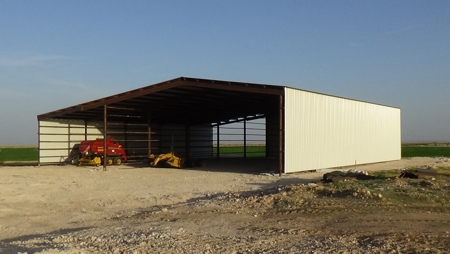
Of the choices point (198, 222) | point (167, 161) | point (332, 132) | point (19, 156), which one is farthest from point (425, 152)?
point (198, 222)

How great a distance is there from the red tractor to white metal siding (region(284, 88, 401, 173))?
1304 centimetres

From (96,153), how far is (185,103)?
6.77m

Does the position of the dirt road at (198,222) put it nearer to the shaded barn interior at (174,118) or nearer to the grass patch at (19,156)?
the shaded barn interior at (174,118)

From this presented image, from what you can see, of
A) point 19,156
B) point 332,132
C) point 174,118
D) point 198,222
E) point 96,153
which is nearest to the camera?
point 198,222

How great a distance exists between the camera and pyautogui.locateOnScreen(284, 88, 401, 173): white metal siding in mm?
23484

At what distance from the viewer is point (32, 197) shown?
55.0 feet

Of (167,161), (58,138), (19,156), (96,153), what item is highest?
(58,138)

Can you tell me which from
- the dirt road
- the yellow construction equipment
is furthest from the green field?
the dirt road

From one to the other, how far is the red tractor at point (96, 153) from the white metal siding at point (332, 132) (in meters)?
13.0

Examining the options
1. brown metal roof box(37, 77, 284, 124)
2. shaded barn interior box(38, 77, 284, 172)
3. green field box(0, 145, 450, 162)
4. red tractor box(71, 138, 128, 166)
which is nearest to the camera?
brown metal roof box(37, 77, 284, 124)

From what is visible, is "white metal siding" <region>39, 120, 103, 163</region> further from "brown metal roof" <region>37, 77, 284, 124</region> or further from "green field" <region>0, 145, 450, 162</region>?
"green field" <region>0, 145, 450, 162</region>

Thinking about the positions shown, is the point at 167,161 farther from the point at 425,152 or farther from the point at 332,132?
the point at 425,152

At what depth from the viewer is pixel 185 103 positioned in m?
31.7

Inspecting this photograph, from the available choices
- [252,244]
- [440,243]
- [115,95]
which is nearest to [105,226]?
[252,244]
